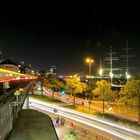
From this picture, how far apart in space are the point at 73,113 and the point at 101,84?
9026mm

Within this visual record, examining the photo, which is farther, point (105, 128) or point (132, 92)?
Answer: point (132, 92)

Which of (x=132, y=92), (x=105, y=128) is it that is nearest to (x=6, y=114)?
(x=105, y=128)

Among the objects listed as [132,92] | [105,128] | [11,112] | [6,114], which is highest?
[6,114]

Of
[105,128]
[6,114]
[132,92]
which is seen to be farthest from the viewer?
[132,92]

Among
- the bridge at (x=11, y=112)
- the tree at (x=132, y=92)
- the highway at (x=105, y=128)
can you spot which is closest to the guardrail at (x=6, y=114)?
the bridge at (x=11, y=112)

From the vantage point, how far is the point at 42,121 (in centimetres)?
2461

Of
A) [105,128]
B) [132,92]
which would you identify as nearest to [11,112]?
[105,128]

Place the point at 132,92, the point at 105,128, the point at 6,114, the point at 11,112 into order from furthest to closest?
the point at 132,92, the point at 105,128, the point at 11,112, the point at 6,114

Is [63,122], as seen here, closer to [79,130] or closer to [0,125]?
[79,130]

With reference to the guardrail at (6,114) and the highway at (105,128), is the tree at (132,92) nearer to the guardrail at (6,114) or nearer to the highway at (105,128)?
Answer: the highway at (105,128)

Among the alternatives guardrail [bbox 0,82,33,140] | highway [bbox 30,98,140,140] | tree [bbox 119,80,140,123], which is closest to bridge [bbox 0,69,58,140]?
guardrail [bbox 0,82,33,140]

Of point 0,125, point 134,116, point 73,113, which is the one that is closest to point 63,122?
point 73,113

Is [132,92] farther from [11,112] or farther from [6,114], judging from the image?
[6,114]

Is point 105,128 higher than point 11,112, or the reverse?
point 11,112
